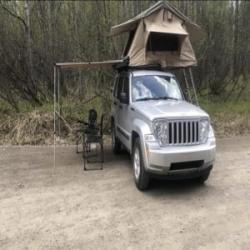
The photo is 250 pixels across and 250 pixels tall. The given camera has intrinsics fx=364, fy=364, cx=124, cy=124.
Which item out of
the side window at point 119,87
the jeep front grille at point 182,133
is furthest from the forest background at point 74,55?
the jeep front grille at point 182,133

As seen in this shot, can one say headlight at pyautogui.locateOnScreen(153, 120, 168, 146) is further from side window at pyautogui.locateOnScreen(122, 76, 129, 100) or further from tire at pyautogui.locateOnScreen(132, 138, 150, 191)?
side window at pyautogui.locateOnScreen(122, 76, 129, 100)

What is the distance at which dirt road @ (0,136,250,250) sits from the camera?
439cm

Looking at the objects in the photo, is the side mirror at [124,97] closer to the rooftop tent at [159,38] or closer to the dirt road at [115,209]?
the rooftop tent at [159,38]

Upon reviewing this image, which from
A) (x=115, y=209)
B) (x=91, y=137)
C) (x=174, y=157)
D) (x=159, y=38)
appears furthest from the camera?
(x=159, y=38)

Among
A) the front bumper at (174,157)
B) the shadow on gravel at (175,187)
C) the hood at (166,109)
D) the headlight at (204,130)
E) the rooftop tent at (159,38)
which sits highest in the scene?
the rooftop tent at (159,38)

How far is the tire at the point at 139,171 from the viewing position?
5.99m

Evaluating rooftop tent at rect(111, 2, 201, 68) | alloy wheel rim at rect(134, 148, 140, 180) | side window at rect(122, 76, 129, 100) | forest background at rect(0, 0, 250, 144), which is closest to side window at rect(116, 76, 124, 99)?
side window at rect(122, 76, 129, 100)

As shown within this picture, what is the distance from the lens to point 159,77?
7.65 meters

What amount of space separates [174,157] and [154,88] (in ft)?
7.00

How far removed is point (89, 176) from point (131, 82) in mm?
2080

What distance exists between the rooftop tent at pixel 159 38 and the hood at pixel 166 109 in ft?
6.34

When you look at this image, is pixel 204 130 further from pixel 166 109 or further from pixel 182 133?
pixel 166 109

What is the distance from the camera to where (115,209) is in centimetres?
533

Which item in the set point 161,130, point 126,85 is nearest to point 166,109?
point 161,130
